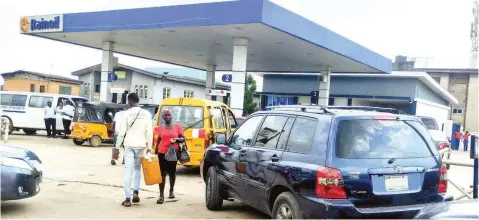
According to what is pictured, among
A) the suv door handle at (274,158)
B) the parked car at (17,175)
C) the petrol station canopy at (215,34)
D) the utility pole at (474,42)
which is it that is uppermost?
the utility pole at (474,42)

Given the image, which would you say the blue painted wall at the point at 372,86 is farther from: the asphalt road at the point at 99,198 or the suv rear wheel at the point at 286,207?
the suv rear wheel at the point at 286,207

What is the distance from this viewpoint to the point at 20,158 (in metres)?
A: 6.38

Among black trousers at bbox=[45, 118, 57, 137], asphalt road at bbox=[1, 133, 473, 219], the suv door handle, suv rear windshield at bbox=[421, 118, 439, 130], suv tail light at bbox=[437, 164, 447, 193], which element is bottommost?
asphalt road at bbox=[1, 133, 473, 219]

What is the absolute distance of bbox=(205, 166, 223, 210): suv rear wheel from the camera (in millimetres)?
6953

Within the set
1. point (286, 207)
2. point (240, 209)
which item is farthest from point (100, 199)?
point (286, 207)

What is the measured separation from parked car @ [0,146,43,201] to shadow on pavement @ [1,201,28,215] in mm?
460

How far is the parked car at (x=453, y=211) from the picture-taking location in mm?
3380

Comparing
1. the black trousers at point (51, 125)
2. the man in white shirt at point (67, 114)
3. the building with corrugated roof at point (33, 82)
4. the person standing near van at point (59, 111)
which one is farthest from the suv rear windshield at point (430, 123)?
the building with corrugated roof at point (33, 82)

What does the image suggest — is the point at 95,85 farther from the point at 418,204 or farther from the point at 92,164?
the point at 418,204

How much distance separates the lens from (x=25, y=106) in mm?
19406

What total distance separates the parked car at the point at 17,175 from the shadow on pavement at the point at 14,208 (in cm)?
46

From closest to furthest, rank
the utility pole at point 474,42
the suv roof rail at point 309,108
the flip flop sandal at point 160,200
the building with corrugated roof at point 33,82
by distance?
the suv roof rail at point 309,108, the flip flop sandal at point 160,200, the building with corrugated roof at point 33,82, the utility pole at point 474,42

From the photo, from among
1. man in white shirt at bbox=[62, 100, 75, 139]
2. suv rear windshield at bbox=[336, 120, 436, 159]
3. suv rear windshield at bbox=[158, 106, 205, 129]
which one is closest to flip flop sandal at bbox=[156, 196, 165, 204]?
suv rear windshield at bbox=[158, 106, 205, 129]

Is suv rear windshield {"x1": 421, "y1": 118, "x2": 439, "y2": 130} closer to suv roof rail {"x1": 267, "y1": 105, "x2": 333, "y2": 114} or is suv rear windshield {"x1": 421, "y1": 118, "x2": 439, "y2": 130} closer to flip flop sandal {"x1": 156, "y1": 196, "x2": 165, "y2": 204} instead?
flip flop sandal {"x1": 156, "y1": 196, "x2": 165, "y2": 204}
